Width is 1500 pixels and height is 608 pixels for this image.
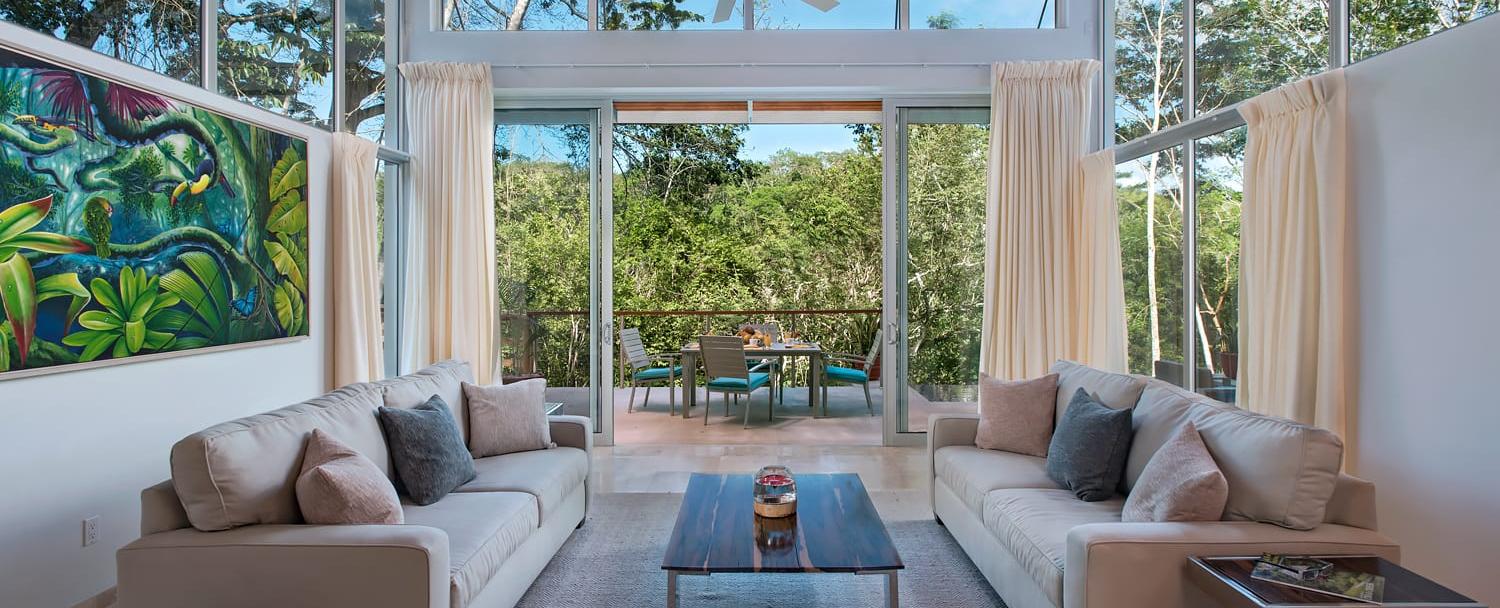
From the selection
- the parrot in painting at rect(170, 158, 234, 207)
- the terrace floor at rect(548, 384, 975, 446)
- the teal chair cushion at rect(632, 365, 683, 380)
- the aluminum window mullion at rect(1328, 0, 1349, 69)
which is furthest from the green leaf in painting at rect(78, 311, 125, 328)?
the aluminum window mullion at rect(1328, 0, 1349, 69)

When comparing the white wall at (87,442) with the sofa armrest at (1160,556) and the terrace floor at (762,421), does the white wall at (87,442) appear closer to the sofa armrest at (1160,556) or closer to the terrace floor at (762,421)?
the terrace floor at (762,421)

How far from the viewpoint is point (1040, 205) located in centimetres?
530

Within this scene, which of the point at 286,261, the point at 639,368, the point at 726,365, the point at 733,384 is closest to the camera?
the point at 286,261

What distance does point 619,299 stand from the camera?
905cm

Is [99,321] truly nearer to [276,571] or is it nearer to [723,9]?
[276,571]

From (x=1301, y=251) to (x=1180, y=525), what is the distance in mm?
1559

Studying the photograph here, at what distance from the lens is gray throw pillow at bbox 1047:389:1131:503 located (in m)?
2.93

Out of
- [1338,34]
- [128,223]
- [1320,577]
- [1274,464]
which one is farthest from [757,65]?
[1320,577]

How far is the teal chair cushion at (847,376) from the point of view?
6.64 m

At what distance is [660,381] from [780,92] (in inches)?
109

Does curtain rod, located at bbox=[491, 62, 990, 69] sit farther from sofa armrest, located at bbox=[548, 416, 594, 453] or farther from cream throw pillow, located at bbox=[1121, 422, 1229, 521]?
cream throw pillow, located at bbox=[1121, 422, 1229, 521]

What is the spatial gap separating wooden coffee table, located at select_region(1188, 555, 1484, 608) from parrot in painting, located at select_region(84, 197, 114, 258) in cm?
364

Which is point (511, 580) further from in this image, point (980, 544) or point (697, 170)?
point (697, 170)

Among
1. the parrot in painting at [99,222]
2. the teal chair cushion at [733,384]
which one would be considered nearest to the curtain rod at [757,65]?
the teal chair cushion at [733,384]
